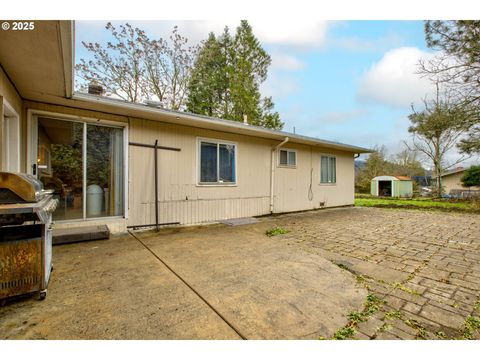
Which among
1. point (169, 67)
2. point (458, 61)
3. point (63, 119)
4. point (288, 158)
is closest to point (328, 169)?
point (288, 158)

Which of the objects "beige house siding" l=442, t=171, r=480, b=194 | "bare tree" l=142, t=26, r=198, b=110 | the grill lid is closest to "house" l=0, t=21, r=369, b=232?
the grill lid

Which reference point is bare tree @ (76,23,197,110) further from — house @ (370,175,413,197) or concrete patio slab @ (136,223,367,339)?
house @ (370,175,413,197)

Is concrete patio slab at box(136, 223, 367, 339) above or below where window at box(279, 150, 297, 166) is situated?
below

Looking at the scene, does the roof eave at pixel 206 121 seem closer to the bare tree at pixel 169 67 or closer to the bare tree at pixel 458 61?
the bare tree at pixel 458 61

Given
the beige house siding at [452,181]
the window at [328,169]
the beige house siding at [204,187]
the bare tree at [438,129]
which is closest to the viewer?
the beige house siding at [204,187]

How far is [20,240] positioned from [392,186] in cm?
2201

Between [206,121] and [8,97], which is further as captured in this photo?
[206,121]

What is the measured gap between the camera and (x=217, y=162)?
6.16 metres

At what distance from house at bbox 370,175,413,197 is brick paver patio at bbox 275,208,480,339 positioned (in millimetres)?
14536

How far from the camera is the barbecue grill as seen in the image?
188 centimetres

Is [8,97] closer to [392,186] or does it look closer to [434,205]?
[434,205]

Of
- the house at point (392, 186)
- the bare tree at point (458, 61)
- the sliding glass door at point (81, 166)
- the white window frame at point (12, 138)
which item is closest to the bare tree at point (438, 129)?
the bare tree at point (458, 61)

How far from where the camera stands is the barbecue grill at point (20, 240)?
1.88 m

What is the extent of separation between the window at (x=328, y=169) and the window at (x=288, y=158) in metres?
1.59
